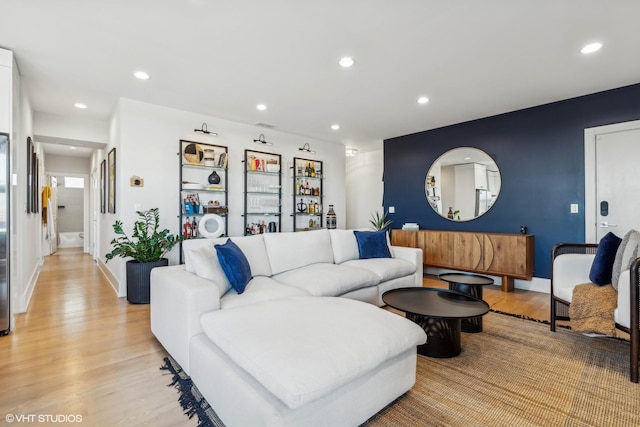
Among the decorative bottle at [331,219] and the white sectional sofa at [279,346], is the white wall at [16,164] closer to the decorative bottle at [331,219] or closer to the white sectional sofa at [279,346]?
the white sectional sofa at [279,346]

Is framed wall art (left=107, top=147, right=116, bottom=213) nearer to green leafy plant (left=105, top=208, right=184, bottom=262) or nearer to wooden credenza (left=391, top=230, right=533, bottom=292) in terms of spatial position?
green leafy plant (left=105, top=208, right=184, bottom=262)

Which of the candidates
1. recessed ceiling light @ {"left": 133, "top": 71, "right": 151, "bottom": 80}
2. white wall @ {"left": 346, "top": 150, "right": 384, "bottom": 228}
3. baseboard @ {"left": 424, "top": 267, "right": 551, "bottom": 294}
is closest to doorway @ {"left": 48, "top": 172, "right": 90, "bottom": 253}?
recessed ceiling light @ {"left": 133, "top": 71, "right": 151, "bottom": 80}

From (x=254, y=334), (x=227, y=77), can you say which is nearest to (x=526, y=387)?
(x=254, y=334)

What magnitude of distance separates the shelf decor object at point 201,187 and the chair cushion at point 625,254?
14.0 ft

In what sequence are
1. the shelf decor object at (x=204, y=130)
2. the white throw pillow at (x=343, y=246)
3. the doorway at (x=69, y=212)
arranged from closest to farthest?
the white throw pillow at (x=343, y=246)
the shelf decor object at (x=204, y=130)
the doorway at (x=69, y=212)

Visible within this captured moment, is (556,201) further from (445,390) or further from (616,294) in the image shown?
(445,390)

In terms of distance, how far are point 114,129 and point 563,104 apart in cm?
600

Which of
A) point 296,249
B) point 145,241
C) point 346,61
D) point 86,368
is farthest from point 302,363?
point 145,241

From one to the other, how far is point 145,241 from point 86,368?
1.81 metres

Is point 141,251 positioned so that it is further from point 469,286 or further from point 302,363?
point 469,286

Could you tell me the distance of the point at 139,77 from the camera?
3.27 m

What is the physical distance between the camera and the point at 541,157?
4.23 m

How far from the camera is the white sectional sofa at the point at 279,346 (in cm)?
125

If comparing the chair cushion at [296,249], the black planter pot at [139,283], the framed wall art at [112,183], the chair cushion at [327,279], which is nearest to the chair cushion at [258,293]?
the chair cushion at [327,279]
